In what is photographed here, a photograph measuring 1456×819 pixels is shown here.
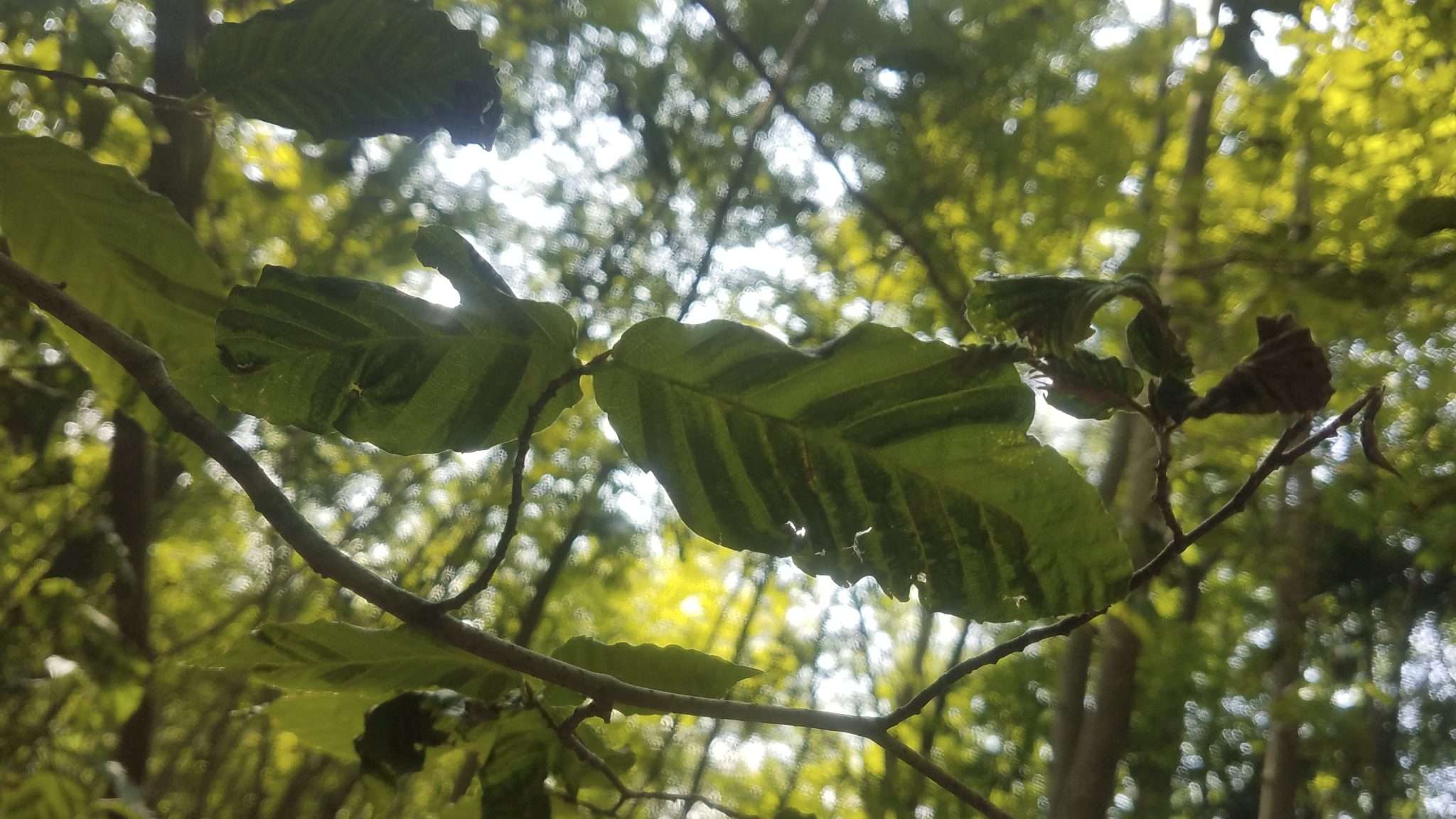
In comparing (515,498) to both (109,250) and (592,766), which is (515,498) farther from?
(109,250)

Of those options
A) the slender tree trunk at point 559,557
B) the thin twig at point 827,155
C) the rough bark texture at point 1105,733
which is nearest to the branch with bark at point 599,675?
the thin twig at point 827,155

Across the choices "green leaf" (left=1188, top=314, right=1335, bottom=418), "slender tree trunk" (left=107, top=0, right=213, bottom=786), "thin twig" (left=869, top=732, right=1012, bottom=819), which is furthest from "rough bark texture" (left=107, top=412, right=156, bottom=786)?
"green leaf" (left=1188, top=314, right=1335, bottom=418)

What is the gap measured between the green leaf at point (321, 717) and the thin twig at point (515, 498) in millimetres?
192

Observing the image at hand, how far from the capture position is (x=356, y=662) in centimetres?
45

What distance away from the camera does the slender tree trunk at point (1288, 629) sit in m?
2.18

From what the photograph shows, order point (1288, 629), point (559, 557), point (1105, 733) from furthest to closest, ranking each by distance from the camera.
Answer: point (1288, 629) < point (1105, 733) < point (559, 557)

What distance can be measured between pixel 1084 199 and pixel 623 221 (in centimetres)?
94

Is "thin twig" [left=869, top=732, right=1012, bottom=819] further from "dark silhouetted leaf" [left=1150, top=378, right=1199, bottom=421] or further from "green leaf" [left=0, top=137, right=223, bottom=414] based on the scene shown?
"green leaf" [left=0, top=137, right=223, bottom=414]

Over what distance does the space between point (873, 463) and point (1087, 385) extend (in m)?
0.10

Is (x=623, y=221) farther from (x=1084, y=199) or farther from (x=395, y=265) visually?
(x=1084, y=199)

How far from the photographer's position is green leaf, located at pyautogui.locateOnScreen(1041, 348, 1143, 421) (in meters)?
0.38

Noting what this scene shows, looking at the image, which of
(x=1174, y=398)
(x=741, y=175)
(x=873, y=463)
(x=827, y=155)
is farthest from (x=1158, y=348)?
(x=741, y=175)

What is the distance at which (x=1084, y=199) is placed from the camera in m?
1.73

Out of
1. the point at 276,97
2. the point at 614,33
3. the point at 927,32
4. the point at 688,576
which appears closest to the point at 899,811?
the point at 688,576
